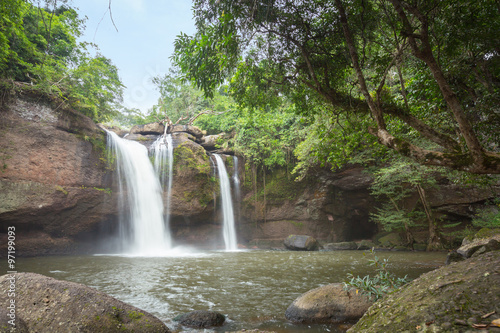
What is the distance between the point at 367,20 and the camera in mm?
5625

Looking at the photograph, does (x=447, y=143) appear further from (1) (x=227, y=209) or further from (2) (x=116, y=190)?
(2) (x=116, y=190)

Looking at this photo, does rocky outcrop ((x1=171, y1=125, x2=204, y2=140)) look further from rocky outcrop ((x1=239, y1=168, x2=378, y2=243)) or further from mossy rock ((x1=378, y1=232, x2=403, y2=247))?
mossy rock ((x1=378, y1=232, x2=403, y2=247))

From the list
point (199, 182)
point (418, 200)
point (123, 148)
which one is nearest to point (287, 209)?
point (199, 182)

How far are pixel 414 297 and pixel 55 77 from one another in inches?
651

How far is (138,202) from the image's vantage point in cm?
1644

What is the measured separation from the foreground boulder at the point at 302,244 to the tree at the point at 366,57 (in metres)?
10.8

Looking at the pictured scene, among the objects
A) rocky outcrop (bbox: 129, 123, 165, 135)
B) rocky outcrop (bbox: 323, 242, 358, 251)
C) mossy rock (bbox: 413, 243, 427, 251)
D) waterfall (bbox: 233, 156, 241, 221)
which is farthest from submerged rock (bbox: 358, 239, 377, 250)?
rocky outcrop (bbox: 129, 123, 165, 135)

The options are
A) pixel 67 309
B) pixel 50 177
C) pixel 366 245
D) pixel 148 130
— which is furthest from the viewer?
pixel 148 130

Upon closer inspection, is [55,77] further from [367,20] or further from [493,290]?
[493,290]

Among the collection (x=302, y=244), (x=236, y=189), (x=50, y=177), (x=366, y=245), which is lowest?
(x=366, y=245)

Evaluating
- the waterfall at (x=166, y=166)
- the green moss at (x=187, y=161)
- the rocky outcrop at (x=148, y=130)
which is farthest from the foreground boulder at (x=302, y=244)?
the rocky outcrop at (x=148, y=130)

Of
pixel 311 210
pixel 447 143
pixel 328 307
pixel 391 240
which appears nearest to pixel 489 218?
pixel 391 240

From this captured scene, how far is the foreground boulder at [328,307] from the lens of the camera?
442 cm

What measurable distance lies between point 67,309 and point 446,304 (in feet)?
14.2
